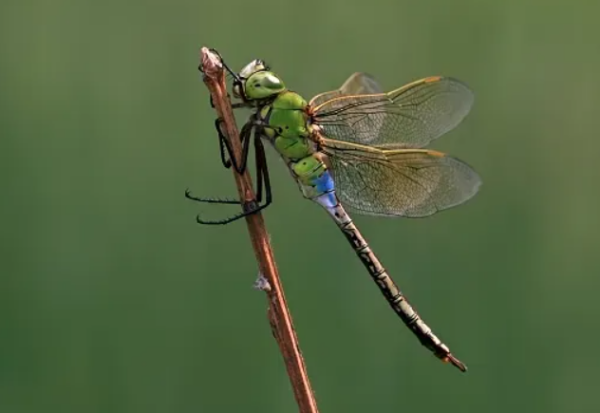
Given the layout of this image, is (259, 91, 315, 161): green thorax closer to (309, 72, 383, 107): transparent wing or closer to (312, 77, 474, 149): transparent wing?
(312, 77, 474, 149): transparent wing

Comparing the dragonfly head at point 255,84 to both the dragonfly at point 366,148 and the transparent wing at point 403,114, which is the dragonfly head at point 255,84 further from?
the transparent wing at point 403,114

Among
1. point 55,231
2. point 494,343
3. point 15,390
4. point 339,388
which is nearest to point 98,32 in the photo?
point 55,231


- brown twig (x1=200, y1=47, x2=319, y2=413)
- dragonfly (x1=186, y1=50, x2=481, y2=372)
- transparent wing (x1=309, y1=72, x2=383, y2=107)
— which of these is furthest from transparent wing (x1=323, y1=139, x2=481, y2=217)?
brown twig (x1=200, y1=47, x2=319, y2=413)

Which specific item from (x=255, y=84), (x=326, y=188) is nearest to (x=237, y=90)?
(x=255, y=84)

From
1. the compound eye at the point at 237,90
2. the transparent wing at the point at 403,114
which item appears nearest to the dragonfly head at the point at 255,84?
the compound eye at the point at 237,90

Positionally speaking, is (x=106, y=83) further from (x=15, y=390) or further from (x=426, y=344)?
(x=426, y=344)

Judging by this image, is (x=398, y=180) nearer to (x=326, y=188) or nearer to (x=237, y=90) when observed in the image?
Answer: (x=326, y=188)
